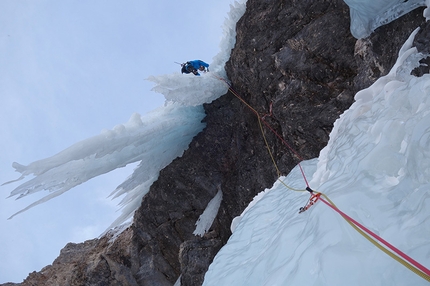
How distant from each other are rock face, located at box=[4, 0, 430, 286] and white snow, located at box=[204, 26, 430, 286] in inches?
30.5

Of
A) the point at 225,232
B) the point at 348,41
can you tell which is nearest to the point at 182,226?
the point at 225,232

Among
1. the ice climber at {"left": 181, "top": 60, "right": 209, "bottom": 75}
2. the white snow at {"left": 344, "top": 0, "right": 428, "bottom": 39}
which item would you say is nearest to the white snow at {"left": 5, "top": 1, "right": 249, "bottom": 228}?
the ice climber at {"left": 181, "top": 60, "right": 209, "bottom": 75}

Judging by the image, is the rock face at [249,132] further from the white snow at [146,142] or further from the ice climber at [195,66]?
the ice climber at [195,66]

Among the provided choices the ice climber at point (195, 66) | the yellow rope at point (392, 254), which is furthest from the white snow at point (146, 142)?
the yellow rope at point (392, 254)

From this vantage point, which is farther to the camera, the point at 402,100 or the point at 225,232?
the point at 225,232

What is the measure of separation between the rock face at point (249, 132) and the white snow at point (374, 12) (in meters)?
0.11

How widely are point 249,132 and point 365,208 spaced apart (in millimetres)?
5973

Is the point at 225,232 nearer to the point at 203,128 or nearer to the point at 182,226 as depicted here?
the point at 182,226

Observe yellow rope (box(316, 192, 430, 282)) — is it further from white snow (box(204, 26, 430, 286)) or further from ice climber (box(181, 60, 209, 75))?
ice climber (box(181, 60, 209, 75))

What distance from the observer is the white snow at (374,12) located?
422 centimetres

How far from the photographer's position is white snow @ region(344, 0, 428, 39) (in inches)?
166

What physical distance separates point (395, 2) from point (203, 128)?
17.7 feet

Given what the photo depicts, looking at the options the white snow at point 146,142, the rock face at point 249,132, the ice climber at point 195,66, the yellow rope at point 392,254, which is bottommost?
the yellow rope at point 392,254

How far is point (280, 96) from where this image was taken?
6965 millimetres
